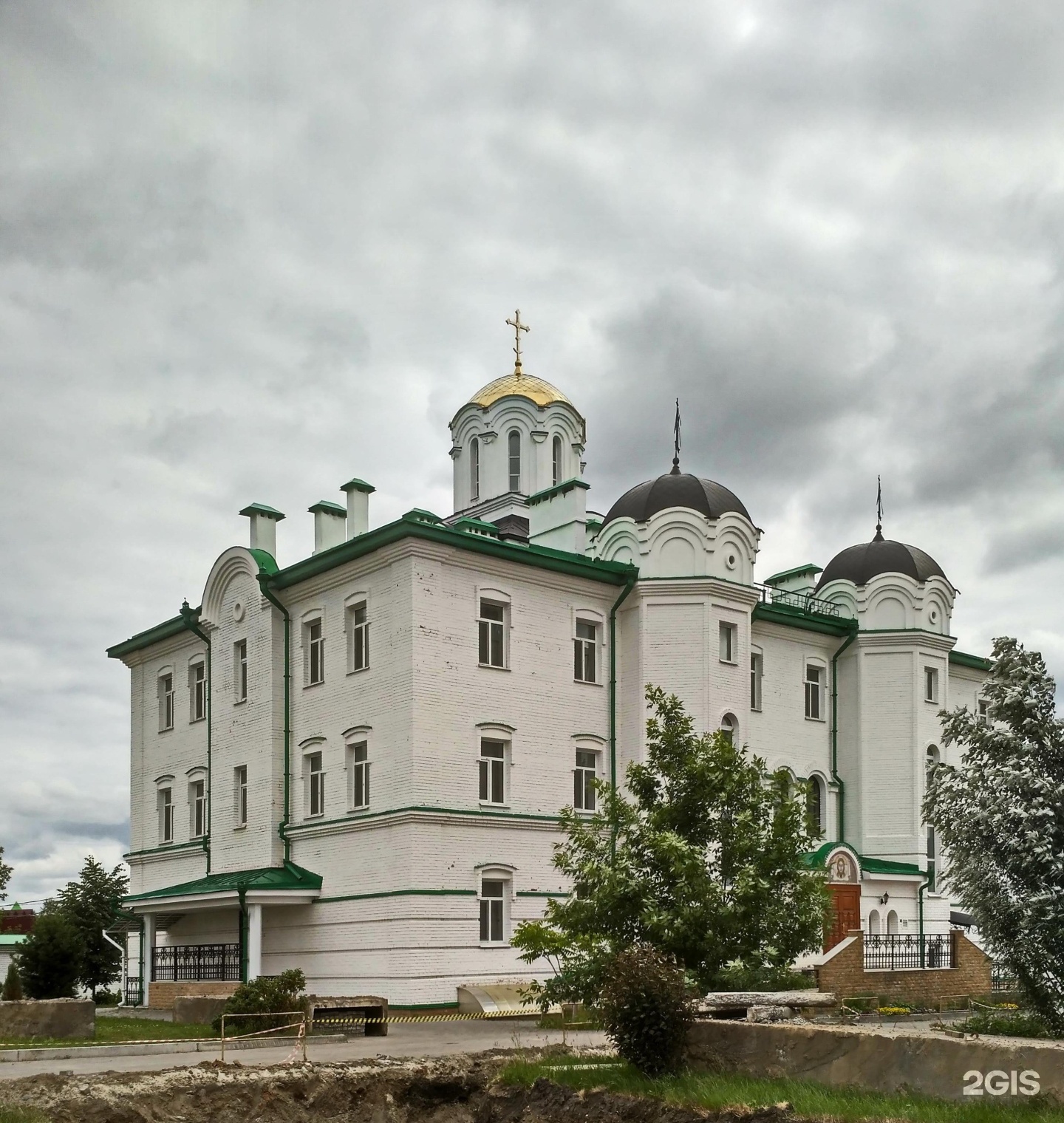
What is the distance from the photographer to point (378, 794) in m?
30.1

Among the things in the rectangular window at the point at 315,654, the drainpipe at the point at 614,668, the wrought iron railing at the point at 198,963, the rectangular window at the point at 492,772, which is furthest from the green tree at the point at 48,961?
the drainpipe at the point at 614,668

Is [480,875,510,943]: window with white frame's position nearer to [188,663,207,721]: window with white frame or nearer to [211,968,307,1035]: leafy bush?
[211,968,307,1035]: leafy bush

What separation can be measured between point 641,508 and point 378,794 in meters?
9.93

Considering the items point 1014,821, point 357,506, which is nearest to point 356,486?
point 357,506

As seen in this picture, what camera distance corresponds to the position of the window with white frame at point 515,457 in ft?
137

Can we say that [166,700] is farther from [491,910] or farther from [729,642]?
[729,642]

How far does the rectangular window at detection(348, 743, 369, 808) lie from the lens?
30.8 m

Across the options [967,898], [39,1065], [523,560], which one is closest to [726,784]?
[967,898]

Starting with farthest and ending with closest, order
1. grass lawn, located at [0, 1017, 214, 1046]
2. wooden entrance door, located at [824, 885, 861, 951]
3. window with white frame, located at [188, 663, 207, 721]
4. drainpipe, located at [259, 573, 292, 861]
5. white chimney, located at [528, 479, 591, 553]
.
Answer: window with white frame, located at [188, 663, 207, 721], white chimney, located at [528, 479, 591, 553], wooden entrance door, located at [824, 885, 861, 951], drainpipe, located at [259, 573, 292, 861], grass lawn, located at [0, 1017, 214, 1046]

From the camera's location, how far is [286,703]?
33.5m

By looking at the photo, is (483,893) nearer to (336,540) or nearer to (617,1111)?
(336,540)

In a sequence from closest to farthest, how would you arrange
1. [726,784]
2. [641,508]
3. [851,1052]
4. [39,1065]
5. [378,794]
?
[851,1052] < [39,1065] < [726,784] < [378,794] < [641,508]

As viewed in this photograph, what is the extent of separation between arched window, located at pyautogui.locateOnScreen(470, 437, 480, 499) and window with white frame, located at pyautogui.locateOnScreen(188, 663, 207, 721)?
10.1 meters

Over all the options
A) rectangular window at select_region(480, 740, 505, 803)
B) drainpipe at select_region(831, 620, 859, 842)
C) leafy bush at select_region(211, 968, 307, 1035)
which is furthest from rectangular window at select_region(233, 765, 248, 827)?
drainpipe at select_region(831, 620, 859, 842)
